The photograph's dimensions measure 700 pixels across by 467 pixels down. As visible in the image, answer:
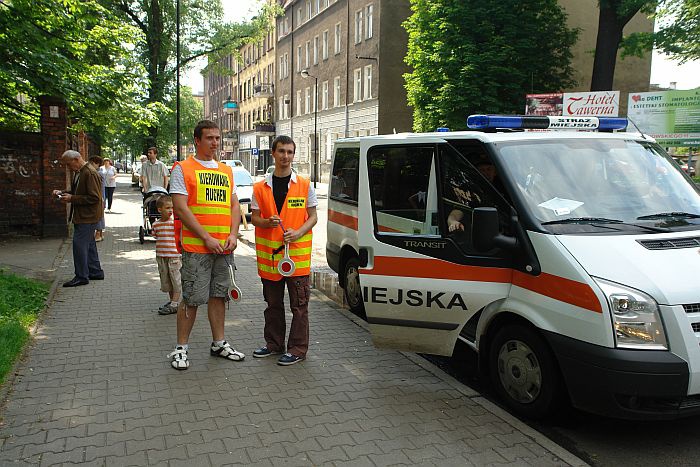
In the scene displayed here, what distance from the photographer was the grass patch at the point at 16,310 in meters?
5.09

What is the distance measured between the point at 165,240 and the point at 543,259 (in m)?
4.49

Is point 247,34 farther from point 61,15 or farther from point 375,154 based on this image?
point 375,154

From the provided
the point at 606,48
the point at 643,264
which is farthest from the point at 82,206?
the point at 606,48

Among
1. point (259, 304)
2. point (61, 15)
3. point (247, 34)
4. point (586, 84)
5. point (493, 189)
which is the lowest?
point (259, 304)

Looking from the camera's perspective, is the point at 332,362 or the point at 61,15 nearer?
the point at 332,362

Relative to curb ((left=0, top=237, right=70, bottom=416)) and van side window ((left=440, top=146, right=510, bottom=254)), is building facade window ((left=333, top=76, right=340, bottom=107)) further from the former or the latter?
van side window ((left=440, top=146, right=510, bottom=254))

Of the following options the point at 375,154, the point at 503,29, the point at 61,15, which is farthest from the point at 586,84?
the point at 375,154

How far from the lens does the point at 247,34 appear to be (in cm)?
3647

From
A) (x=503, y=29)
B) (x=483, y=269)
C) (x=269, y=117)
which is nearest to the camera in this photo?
(x=483, y=269)

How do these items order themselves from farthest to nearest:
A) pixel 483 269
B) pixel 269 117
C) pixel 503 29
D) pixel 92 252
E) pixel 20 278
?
pixel 269 117
pixel 503 29
pixel 92 252
pixel 20 278
pixel 483 269

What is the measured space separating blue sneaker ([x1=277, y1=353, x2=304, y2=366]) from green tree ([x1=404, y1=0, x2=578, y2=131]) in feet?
76.5

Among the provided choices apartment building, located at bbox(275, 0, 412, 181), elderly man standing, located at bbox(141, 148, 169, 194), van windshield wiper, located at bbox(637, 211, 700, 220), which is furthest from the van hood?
apartment building, located at bbox(275, 0, 412, 181)

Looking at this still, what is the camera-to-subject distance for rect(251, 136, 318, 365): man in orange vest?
5.20m

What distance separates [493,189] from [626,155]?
1145 millimetres
